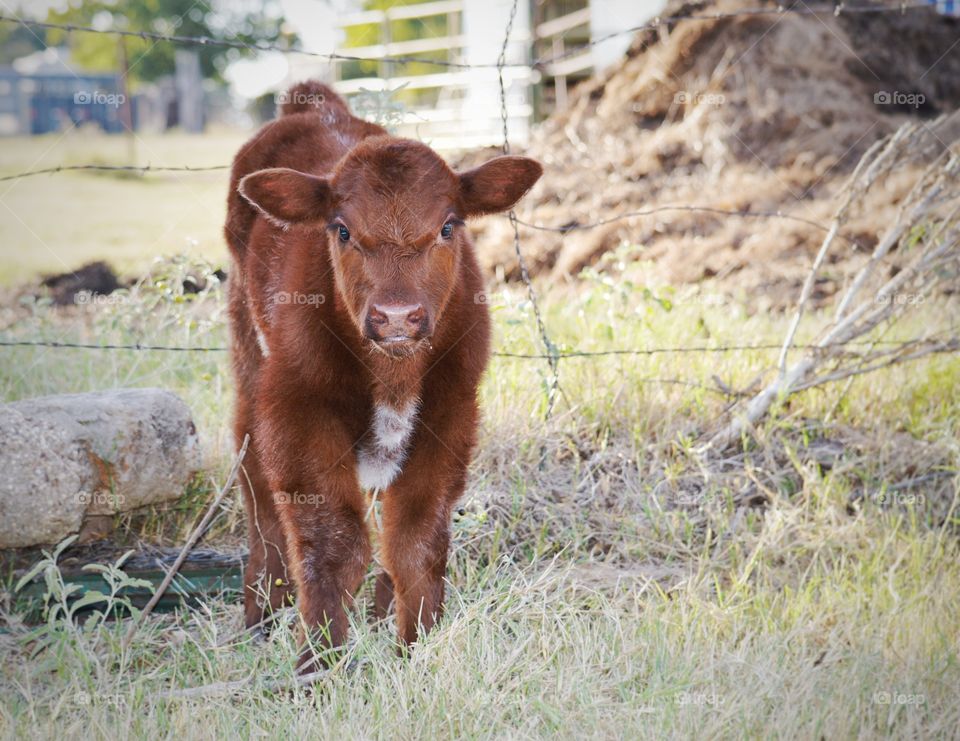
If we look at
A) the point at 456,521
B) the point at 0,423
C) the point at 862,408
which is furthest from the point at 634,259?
the point at 0,423

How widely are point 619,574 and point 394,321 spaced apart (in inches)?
60.7

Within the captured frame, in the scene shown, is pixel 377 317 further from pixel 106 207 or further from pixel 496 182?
pixel 106 207

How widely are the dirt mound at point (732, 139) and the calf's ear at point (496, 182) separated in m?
3.99

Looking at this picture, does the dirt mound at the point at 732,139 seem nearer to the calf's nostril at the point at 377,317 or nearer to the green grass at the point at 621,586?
the green grass at the point at 621,586

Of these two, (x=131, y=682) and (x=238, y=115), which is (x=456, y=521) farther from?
(x=238, y=115)

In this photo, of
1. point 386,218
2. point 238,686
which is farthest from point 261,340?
point 238,686

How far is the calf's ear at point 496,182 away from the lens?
3521 mm

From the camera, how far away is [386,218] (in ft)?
10.7

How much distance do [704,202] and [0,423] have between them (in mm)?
5696

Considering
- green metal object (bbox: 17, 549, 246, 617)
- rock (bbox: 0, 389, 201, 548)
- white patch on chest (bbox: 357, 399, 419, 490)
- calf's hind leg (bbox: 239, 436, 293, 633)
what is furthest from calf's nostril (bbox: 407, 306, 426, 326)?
rock (bbox: 0, 389, 201, 548)

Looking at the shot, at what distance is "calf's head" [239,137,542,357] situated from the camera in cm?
315

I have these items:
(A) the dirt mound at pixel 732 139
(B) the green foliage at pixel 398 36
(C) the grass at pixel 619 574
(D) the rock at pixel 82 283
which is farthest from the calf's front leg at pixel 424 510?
(B) the green foliage at pixel 398 36

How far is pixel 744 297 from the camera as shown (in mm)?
7070

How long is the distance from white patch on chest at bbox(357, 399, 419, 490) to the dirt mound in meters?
4.34
